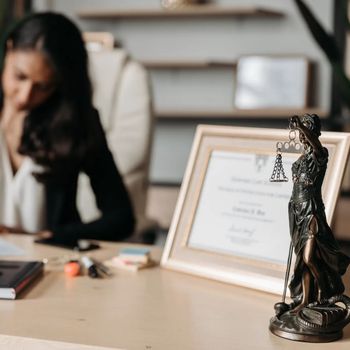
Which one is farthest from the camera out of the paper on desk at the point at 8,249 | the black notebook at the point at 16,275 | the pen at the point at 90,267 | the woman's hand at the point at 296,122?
the paper on desk at the point at 8,249

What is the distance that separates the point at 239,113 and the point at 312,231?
9.07 ft

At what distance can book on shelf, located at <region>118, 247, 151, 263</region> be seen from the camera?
3.64 ft

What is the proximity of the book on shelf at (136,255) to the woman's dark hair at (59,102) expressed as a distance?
53cm

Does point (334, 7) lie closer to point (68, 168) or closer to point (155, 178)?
point (155, 178)

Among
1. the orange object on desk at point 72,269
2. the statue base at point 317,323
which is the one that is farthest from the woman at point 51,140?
the statue base at point 317,323

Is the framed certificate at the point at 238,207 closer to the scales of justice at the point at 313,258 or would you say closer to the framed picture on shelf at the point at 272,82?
the scales of justice at the point at 313,258

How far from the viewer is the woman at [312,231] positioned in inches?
29.1

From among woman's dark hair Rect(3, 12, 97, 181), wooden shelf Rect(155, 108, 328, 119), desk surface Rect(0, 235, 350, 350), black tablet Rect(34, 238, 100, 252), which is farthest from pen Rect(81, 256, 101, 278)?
wooden shelf Rect(155, 108, 328, 119)

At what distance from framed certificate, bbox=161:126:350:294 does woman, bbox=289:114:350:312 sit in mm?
149

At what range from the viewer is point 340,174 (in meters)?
0.90

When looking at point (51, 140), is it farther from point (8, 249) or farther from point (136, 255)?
point (136, 255)

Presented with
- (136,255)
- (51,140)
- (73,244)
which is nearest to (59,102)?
(51,140)

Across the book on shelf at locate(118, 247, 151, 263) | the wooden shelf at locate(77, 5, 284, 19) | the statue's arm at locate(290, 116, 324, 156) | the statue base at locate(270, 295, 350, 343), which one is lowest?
the book on shelf at locate(118, 247, 151, 263)

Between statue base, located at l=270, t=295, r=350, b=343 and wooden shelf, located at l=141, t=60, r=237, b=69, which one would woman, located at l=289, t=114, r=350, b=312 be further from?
wooden shelf, located at l=141, t=60, r=237, b=69
